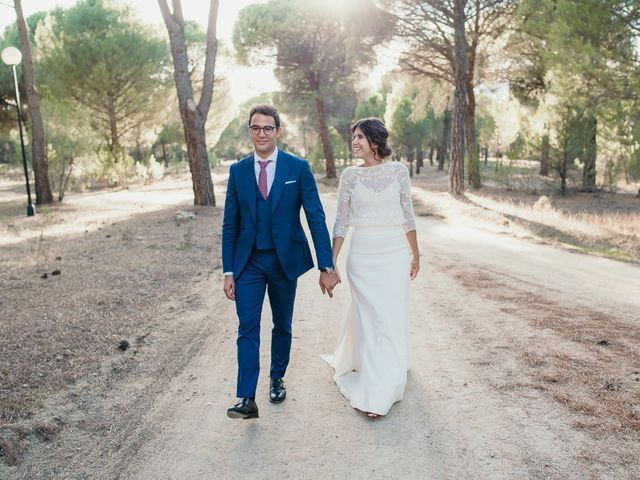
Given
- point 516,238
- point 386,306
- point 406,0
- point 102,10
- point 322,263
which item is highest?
point 102,10

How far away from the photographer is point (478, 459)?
2.86m

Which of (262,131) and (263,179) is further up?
(262,131)

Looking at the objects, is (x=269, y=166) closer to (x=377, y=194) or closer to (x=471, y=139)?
(x=377, y=194)

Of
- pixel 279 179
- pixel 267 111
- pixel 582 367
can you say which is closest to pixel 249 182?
pixel 279 179

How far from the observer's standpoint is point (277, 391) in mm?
3645

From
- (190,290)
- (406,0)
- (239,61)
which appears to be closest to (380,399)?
(190,290)

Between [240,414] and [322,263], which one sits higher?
[322,263]

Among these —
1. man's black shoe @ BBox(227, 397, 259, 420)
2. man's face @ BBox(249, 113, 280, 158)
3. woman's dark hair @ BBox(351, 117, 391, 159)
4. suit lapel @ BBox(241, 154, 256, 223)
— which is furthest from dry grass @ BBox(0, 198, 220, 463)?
woman's dark hair @ BBox(351, 117, 391, 159)

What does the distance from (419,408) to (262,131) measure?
2.10 metres

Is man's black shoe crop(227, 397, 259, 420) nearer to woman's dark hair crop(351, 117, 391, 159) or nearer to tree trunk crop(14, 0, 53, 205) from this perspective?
woman's dark hair crop(351, 117, 391, 159)

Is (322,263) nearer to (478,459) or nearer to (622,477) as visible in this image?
(478,459)

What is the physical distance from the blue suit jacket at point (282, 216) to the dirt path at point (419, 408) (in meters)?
1.02

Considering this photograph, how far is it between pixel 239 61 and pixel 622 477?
28.6 metres

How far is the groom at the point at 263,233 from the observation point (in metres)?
3.37
